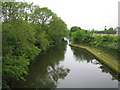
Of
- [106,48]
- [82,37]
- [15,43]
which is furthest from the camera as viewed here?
[82,37]

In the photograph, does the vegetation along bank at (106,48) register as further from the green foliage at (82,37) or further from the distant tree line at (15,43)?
the distant tree line at (15,43)

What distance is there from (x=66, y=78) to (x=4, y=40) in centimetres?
733

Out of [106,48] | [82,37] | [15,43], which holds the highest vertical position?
[82,37]

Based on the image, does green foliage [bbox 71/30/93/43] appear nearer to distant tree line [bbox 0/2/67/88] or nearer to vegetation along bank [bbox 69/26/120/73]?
vegetation along bank [bbox 69/26/120/73]

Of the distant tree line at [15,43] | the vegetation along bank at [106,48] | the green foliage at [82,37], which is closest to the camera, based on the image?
the distant tree line at [15,43]

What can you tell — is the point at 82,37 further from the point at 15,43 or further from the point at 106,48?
the point at 15,43

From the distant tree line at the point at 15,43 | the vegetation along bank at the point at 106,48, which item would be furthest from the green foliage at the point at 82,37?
the distant tree line at the point at 15,43

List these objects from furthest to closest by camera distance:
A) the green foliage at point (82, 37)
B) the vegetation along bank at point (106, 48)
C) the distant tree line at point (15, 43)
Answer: the green foliage at point (82, 37), the vegetation along bank at point (106, 48), the distant tree line at point (15, 43)

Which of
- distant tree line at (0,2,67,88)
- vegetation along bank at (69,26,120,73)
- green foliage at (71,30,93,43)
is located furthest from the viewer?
green foliage at (71,30,93,43)

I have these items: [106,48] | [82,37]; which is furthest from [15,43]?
[82,37]

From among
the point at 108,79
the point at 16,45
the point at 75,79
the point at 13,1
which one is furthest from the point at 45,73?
the point at 13,1

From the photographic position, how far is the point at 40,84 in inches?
438

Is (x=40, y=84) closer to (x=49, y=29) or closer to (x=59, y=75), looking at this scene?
(x=59, y=75)

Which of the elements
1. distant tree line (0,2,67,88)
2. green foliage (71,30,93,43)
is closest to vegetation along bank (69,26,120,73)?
green foliage (71,30,93,43)
